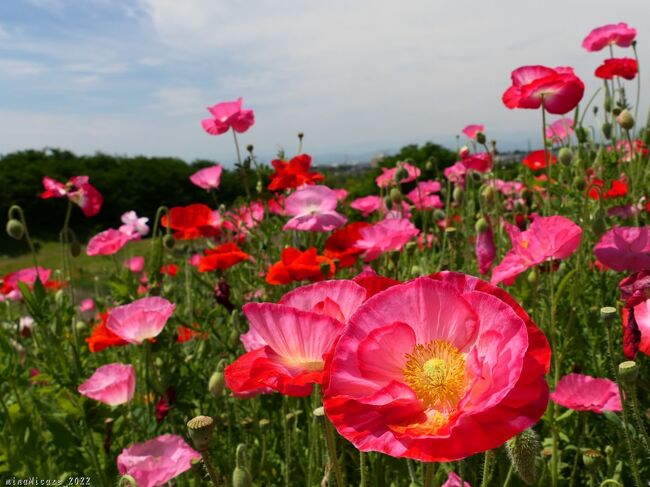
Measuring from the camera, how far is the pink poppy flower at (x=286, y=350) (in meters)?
0.71

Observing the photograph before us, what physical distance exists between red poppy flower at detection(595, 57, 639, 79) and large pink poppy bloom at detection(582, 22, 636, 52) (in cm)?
27

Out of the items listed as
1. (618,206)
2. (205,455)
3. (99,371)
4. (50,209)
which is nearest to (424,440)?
(205,455)

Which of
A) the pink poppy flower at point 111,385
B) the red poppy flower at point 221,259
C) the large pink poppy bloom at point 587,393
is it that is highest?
the red poppy flower at point 221,259

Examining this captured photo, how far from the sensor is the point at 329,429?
78 cm

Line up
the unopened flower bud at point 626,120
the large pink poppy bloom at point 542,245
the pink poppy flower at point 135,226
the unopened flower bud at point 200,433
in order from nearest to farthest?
the unopened flower bud at point 200,433 → the large pink poppy bloom at point 542,245 → the unopened flower bud at point 626,120 → the pink poppy flower at point 135,226

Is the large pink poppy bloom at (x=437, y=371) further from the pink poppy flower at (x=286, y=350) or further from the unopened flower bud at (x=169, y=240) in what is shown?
the unopened flower bud at (x=169, y=240)

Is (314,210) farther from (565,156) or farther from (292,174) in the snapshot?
(565,156)

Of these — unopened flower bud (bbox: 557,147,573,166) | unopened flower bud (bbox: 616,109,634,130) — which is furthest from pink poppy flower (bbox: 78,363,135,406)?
unopened flower bud (bbox: 616,109,634,130)

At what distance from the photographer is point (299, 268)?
62.9 inches

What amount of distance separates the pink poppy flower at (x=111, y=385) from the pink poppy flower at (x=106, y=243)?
1076 millimetres

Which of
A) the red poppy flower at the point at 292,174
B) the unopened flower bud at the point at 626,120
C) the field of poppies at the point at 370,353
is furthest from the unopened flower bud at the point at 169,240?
the unopened flower bud at the point at 626,120

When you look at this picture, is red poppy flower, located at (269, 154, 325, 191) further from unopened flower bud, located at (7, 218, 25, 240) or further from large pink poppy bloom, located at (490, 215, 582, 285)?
large pink poppy bloom, located at (490, 215, 582, 285)

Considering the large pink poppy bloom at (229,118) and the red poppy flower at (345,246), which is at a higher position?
the large pink poppy bloom at (229,118)

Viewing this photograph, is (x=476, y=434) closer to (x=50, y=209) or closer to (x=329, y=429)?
(x=329, y=429)
